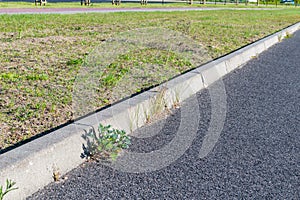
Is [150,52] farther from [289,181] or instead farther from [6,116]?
[289,181]

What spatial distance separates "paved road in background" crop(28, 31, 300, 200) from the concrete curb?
0.09m

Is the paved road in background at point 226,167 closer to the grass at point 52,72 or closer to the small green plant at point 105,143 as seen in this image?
the small green plant at point 105,143

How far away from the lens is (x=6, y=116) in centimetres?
372

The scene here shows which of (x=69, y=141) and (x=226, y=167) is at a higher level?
(x=69, y=141)

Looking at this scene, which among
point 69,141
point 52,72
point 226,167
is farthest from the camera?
point 52,72

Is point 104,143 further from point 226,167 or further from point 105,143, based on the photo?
point 226,167

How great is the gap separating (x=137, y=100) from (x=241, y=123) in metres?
1.05

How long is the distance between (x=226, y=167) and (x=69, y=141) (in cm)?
115

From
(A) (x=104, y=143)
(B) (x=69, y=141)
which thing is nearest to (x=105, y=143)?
(A) (x=104, y=143)

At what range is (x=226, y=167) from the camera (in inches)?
127

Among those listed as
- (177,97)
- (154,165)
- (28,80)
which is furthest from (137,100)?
(28,80)

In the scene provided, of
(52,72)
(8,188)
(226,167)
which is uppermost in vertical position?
(52,72)

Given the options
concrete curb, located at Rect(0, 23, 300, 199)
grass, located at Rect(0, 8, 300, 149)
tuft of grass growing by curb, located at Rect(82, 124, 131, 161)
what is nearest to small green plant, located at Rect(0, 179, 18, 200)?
concrete curb, located at Rect(0, 23, 300, 199)

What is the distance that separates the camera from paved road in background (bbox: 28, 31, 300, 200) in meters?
2.80
